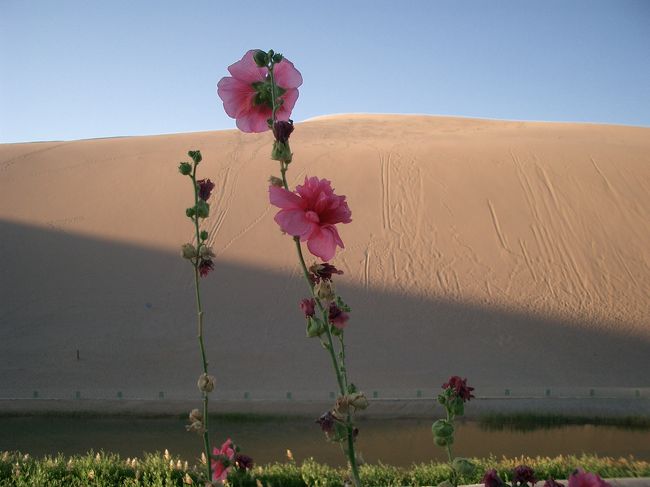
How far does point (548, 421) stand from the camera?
8.97 m

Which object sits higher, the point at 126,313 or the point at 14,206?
the point at 14,206

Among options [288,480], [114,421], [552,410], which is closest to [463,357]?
[552,410]

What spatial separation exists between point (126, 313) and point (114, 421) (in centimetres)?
511

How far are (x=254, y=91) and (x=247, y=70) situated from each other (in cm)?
3

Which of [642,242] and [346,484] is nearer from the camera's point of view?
[346,484]

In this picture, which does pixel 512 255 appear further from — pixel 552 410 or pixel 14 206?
pixel 14 206

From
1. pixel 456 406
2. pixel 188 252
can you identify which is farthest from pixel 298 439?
pixel 456 406

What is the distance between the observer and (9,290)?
1502 centimetres

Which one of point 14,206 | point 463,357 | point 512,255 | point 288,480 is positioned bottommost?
point 288,480

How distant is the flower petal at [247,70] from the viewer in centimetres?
115

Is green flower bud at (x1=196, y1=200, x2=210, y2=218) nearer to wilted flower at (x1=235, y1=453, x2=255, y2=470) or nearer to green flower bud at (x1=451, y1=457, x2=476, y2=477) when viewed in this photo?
wilted flower at (x1=235, y1=453, x2=255, y2=470)

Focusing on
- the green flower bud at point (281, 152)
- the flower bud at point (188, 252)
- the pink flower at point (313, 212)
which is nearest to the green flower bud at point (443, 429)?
the pink flower at point (313, 212)

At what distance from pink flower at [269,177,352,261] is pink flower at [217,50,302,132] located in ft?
0.56

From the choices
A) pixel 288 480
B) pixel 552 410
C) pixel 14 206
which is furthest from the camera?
pixel 14 206
